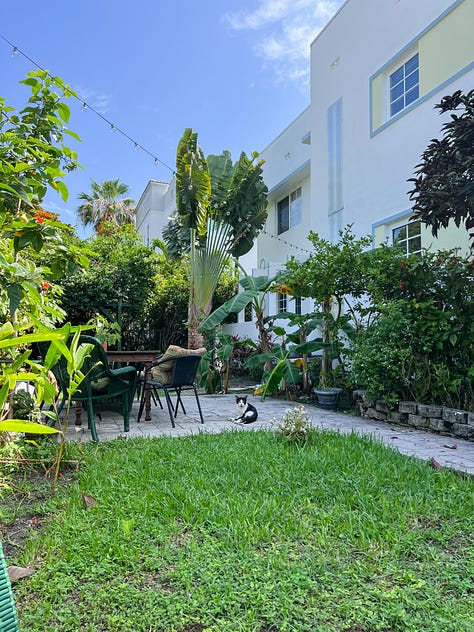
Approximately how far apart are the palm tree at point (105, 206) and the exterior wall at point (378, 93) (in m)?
13.7

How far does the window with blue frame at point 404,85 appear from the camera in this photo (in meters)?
7.42

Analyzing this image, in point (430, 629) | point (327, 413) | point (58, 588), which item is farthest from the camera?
point (327, 413)

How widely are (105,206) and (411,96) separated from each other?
1733 centimetres

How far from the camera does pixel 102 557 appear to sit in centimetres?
212

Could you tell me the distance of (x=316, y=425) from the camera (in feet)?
17.9

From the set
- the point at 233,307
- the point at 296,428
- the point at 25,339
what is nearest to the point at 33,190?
the point at 25,339

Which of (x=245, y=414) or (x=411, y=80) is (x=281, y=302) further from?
(x=245, y=414)

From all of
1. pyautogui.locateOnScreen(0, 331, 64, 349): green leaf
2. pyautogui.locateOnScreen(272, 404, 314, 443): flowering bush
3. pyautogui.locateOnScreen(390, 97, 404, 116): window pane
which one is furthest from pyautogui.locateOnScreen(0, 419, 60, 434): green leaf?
pyautogui.locateOnScreen(390, 97, 404, 116): window pane

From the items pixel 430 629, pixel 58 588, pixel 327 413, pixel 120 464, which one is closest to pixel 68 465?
pixel 120 464

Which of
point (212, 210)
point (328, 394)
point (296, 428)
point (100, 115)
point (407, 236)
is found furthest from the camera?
point (212, 210)

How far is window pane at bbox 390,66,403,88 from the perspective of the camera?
25.7 feet

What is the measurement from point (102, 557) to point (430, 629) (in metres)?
1.51

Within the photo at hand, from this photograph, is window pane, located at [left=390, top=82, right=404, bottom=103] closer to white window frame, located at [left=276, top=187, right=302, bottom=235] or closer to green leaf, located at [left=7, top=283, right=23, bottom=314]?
white window frame, located at [left=276, top=187, right=302, bottom=235]

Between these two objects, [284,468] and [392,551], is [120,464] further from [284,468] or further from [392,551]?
[392,551]
